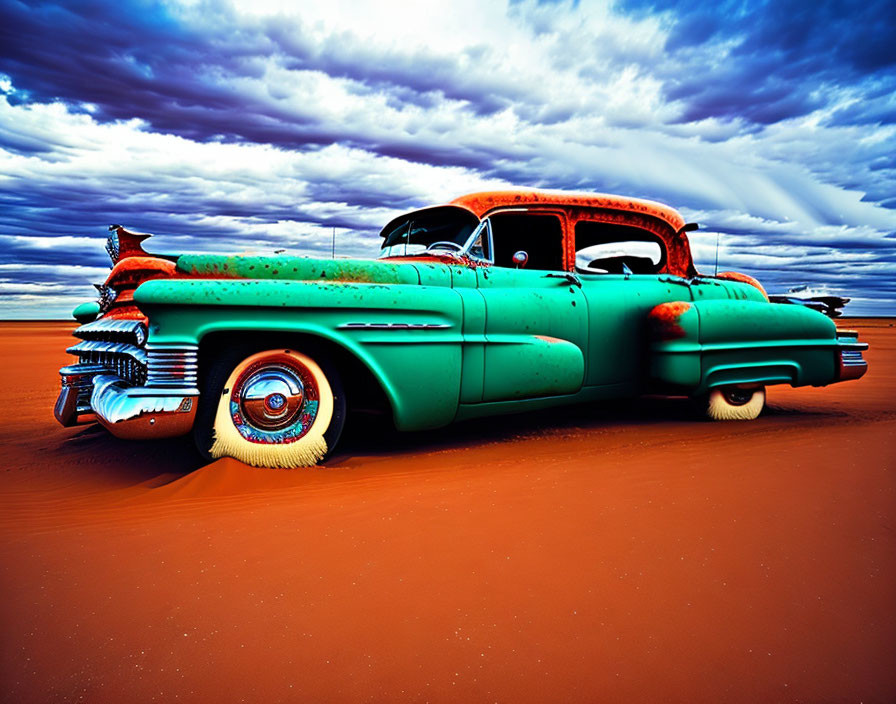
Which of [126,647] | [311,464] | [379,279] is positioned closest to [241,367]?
[311,464]

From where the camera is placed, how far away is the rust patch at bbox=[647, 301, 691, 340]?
3.85 m

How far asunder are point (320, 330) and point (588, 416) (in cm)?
248

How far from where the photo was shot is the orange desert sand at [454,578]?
1.31m

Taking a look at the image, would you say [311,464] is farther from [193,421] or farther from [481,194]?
[481,194]

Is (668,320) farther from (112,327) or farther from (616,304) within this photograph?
(112,327)

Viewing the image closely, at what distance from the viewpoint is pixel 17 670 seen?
1.34 metres

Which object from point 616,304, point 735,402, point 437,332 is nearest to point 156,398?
A: point 437,332

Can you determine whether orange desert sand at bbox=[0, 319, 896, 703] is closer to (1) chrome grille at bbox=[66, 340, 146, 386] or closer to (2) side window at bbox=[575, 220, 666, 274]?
(1) chrome grille at bbox=[66, 340, 146, 386]

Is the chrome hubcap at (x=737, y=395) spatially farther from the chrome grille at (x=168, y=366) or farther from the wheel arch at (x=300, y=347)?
the chrome grille at (x=168, y=366)

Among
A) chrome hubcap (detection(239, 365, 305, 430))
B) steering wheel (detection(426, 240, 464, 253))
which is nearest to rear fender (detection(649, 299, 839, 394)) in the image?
steering wheel (detection(426, 240, 464, 253))

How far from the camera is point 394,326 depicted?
3.03m

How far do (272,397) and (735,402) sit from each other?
3448mm

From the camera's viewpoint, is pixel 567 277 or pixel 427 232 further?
pixel 427 232

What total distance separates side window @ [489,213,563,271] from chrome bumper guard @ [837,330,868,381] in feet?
7.87
